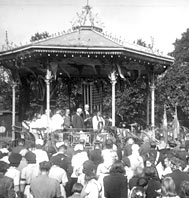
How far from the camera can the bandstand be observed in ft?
70.9

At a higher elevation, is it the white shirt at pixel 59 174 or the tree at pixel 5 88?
the tree at pixel 5 88

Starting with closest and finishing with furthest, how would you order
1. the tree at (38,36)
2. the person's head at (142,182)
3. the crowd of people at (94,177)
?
1. the crowd of people at (94,177)
2. the person's head at (142,182)
3. the tree at (38,36)

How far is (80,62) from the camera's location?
25828 millimetres

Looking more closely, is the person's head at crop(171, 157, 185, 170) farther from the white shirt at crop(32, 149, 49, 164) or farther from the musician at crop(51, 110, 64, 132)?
the musician at crop(51, 110, 64, 132)

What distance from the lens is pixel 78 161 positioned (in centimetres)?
1057

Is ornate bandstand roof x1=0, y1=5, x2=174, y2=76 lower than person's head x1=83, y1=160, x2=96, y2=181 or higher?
higher

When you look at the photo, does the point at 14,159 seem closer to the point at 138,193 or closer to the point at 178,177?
the point at 138,193

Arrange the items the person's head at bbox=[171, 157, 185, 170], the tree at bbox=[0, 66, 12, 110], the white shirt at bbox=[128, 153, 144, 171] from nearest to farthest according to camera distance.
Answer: the person's head at bbox=[171, 157, 185, 170] < the white shirt at bbox=[128, 153, 144, 171] < the tree at bbox=[0, 66, 12, 110]

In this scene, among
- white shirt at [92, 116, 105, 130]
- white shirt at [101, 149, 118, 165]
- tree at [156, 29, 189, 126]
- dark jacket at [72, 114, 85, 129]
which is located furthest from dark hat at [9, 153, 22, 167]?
tree at [156, 29, 189, 126]

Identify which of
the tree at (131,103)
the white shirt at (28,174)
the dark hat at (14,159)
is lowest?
the white shirt at (28,174)

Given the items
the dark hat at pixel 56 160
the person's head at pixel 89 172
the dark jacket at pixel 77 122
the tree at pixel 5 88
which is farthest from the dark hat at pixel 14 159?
the tree at pixel 5 88

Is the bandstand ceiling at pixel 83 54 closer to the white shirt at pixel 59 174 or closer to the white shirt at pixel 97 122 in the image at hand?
the white shirt at pixel 97 122

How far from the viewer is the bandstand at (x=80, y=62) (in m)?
21.6

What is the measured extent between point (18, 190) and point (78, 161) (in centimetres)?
149
